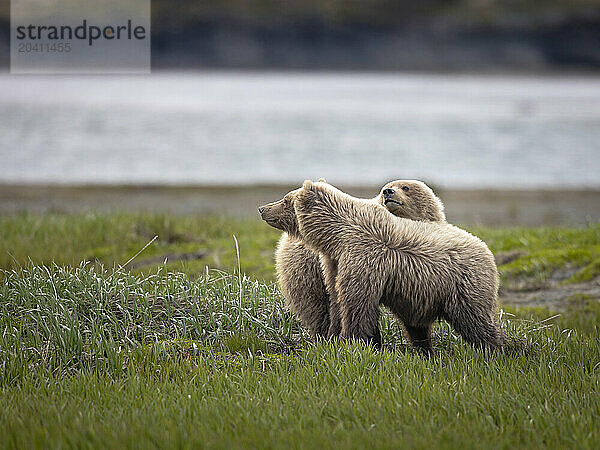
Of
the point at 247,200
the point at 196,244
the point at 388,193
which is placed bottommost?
the point at 247,200

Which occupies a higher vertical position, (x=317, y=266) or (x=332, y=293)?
(x=317, y=266)

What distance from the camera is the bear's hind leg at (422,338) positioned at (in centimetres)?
604

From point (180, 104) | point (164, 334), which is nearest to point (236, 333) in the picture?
point (164, 334)

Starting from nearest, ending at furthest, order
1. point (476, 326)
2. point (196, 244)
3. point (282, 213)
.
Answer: point (476, 326) → point (282, 213) → point (196, 244)

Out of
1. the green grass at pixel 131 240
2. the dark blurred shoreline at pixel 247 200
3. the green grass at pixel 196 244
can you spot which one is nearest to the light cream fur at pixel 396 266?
the green grass at pixel 196 244

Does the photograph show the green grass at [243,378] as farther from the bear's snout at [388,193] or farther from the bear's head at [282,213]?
the bear's snout at [388,193]

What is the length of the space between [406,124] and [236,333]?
43760 mm

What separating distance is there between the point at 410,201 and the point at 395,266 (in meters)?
0.74

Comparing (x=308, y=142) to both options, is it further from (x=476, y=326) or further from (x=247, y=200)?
(x=476, y=326)

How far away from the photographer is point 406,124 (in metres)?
48.8

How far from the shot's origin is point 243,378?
521cm

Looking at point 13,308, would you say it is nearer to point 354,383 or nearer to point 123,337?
point 123,337

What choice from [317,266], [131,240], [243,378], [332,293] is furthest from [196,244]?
[243,378]

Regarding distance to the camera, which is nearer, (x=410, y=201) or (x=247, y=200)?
(x=410, y=201)
